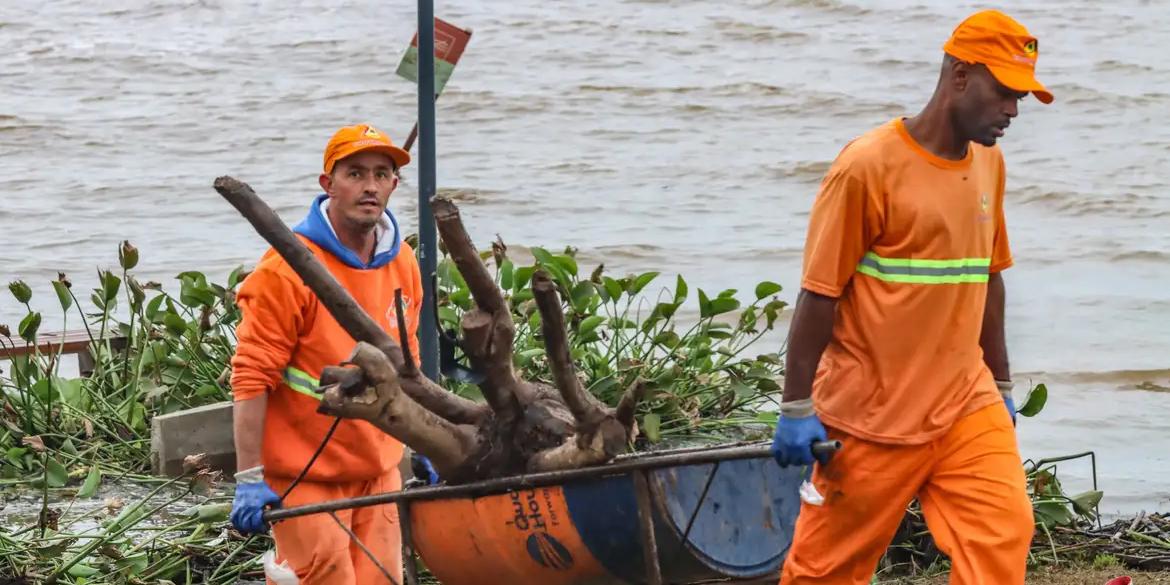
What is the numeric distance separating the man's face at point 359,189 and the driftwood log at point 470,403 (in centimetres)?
30

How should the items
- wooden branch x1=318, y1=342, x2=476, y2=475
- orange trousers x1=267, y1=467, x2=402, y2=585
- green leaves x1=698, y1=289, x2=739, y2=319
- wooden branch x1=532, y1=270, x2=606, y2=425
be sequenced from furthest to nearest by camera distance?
green leaves x1=698, y1=289, x2=739, y2=319 < orange trousers x1=267, y1=467, x2=402, y2=585 < wooden branch x1=318, y1=342, x2=476, y2=475 < wooden branch x1=532, y1=270, x2=606, y2=425

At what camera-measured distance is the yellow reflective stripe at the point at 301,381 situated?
4184 mm

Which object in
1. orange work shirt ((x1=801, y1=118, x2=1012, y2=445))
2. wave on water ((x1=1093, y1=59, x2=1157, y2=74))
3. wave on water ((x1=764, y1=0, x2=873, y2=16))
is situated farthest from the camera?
wave on water ((x1=764, y1=0, x2=873, y2=16))

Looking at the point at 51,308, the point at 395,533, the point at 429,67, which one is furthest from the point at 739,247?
the point at 395,533

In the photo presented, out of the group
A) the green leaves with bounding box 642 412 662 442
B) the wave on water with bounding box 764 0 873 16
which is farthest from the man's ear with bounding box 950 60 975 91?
the wave on water with bounding box 764 0 873 16

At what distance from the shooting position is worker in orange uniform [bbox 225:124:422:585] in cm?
407

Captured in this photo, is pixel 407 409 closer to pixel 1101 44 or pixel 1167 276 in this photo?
pixel 1167 276

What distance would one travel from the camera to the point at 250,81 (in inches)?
635

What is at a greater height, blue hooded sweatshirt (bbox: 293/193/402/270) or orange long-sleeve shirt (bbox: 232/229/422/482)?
blue hooded sweatshirt (bbox: 293/193/402/270)

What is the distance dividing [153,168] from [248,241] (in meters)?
2.50

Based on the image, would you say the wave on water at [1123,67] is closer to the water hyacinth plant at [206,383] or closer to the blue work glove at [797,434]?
the water hyacinth plant at [206,383]

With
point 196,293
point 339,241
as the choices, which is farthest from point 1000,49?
point 196,293

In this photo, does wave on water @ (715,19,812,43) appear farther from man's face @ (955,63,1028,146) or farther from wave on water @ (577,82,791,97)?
man's face @ (955,63,1028,146)

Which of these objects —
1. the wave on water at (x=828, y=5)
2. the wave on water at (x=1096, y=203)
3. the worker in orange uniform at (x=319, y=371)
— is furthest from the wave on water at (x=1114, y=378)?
the wave on water at (x=828, y=5)
